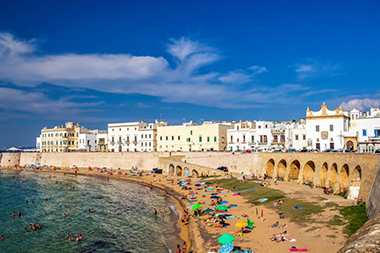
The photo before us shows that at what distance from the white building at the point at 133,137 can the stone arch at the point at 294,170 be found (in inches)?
1722

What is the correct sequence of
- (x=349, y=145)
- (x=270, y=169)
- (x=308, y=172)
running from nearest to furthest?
(x=308, y=172), (x=270, y=169), (x=349, y=145)

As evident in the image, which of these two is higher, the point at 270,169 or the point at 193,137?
the point at 193,137

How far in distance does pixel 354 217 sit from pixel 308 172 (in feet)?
66.3

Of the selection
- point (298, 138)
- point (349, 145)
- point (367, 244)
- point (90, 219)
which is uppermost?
→ point (298, 138)

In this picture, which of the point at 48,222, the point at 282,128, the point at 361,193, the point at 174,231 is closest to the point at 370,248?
the point at 361,193

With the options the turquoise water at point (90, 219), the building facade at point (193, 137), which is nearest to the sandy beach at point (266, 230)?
the turquoise water at point (90, 219)

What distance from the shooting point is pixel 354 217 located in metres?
23.5

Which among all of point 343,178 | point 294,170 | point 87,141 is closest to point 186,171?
point 294,170

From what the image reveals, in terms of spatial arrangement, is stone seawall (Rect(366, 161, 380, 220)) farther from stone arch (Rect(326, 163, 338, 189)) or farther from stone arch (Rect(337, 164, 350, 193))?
stone arch (Rect(326, 163, 338, 189))

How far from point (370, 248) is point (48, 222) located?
3369 cm

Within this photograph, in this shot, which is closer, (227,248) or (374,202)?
(227,248)

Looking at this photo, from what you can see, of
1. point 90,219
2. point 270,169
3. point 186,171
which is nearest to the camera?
point 90,219

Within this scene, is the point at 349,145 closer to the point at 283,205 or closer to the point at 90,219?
Answer: the point at 283,205

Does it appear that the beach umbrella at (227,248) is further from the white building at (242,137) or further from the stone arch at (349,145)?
the white building at (242,137)
